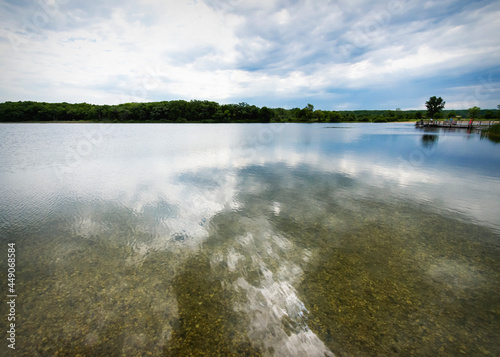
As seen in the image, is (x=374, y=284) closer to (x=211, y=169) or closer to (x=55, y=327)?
(x=55, y=327)

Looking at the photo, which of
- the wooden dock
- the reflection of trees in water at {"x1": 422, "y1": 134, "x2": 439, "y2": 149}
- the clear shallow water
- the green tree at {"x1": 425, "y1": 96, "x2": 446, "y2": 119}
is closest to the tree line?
the green tree at {"x1": 425, "y1": 96, "x2": 446, "y2": 119}

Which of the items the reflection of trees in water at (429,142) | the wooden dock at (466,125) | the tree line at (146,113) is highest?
the tree line at (146,113)

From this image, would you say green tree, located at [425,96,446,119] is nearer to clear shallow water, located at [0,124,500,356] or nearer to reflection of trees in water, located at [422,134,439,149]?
reflection of trees in water, located at [422,134,439,149]

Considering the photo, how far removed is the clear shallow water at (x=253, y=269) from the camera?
3.99m

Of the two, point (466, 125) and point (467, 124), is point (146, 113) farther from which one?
point (467, 124)

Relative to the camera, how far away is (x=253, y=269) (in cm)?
574

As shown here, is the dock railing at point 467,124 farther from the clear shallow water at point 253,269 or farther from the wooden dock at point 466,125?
the clear shallow water at point 253,269

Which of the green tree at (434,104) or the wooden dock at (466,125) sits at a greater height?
the green tree at (434,104)

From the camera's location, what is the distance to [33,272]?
5637mm

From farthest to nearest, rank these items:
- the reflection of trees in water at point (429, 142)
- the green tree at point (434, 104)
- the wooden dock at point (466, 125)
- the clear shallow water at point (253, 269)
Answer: the green tree at point (434, 104) → the wooden dock at point (466, 125) → the reflection of trees in water at point (429, 142) → the clear shallow water at point (253, 269)

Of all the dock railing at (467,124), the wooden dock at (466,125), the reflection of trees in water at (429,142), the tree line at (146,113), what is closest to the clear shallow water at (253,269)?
the reflection of trees in water at (429,142)

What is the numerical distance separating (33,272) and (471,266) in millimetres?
11907

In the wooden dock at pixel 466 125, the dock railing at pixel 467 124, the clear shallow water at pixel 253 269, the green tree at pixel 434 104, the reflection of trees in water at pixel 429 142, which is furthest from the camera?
the green tree at pixel 434 104

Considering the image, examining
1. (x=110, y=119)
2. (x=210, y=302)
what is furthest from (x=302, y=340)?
(x=110, y=119)
